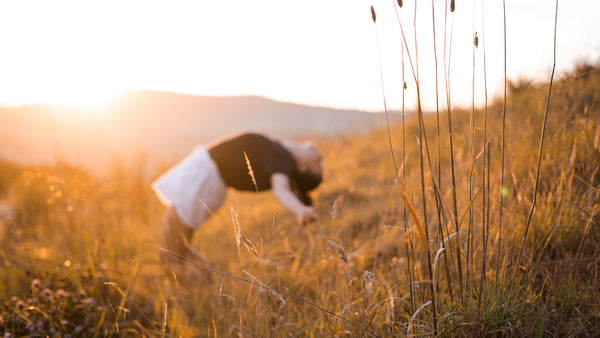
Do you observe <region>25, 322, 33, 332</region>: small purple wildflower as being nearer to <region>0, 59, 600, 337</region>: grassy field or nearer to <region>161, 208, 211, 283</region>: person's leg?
<region>0, 59, 600, 337</region>: grassy field

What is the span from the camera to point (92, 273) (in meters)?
2.14

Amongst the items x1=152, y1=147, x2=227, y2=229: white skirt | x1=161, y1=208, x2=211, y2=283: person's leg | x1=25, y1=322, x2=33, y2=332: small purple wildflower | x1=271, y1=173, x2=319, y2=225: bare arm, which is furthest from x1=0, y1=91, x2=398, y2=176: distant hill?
x1=271, y1=173, x2=319, y2=225: bare arm

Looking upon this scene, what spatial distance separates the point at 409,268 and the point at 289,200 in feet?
4.95

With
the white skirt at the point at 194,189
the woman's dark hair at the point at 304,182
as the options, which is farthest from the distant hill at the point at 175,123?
the woman's dark hair at the point at 304,182

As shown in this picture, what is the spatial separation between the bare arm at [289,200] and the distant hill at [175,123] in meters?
1.64

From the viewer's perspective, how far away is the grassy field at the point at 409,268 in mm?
1102

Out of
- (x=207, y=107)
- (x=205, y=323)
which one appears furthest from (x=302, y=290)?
(x=207, y=107)

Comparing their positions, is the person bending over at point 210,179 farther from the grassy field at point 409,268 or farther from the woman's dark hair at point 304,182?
the grassy field at point 409,268

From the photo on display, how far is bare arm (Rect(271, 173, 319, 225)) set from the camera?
93.4 inches

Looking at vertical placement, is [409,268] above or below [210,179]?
below

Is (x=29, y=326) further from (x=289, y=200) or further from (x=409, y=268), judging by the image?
(x=409, y=268)

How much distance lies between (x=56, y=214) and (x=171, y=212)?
8.31ft

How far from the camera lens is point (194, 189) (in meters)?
3.00

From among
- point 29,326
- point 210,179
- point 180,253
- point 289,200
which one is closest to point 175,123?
point 210,179
